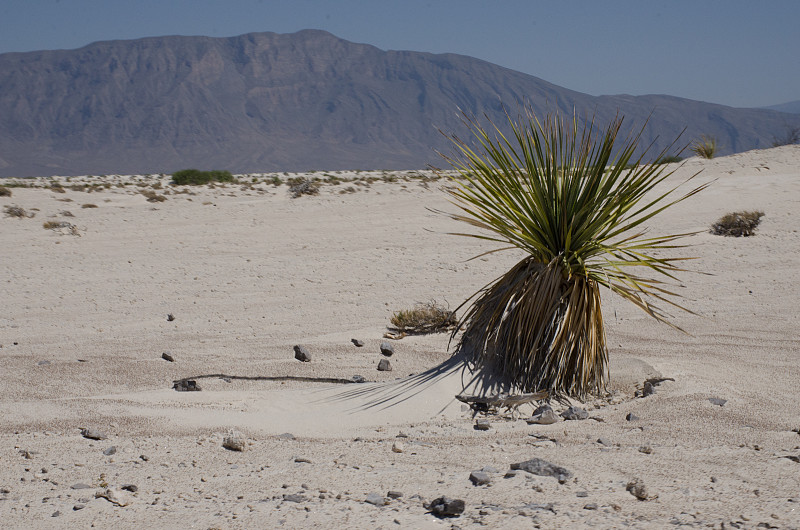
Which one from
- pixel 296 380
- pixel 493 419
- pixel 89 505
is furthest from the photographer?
pixel 296 380

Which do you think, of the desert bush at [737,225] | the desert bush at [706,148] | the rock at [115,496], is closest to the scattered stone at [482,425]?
the rock at [115,496]

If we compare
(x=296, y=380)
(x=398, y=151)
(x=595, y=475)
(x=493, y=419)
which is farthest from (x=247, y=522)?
(x=398, y=151)

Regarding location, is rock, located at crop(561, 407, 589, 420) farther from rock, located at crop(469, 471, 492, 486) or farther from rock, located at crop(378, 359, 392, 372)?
rock, located at crop(378, 359, 392, 372)

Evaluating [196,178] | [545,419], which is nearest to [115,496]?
[545,419]

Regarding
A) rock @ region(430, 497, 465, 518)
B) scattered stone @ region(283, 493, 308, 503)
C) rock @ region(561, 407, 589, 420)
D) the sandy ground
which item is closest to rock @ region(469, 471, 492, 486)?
the sandy ground

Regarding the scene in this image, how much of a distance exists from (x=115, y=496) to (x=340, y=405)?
179 centimetres

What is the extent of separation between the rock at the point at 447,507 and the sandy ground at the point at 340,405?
0.04m

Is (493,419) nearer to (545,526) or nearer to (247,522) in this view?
(545,526)

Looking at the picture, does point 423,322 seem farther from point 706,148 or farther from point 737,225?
point 706,148

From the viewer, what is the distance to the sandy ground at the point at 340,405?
10.1 feet

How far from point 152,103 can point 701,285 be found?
202 m

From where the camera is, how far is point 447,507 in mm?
2920

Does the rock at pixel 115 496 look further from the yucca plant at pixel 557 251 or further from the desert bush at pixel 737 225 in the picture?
the desert bush at pixel 737 225

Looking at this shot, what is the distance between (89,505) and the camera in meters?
3.15
